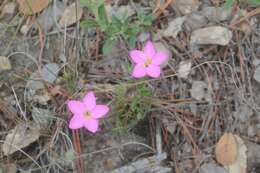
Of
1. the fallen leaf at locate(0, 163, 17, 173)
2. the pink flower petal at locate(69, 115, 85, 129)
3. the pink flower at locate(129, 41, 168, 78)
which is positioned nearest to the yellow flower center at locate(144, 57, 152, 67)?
the pink flower at locate(129, 41, 168, 78)

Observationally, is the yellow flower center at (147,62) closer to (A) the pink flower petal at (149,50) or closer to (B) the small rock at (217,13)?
(A) the pink flower petal at (149,50)

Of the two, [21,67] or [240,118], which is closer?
[240,118]

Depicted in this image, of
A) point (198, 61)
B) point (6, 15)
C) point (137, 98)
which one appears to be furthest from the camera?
point (6, 15)

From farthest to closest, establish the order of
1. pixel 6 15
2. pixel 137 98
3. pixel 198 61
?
pixel 6 15
pixel 198 61
pixel 137 98

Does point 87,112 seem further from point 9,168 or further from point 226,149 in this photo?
point 226,149

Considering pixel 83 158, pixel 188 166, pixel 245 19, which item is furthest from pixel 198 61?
pixel 83 158

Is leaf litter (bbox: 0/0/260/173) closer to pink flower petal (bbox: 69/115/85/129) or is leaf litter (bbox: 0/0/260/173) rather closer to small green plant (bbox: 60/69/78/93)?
small green plant (bbox: 60/69/78/93)

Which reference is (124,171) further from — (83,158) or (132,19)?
(132,19)
